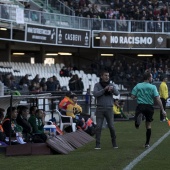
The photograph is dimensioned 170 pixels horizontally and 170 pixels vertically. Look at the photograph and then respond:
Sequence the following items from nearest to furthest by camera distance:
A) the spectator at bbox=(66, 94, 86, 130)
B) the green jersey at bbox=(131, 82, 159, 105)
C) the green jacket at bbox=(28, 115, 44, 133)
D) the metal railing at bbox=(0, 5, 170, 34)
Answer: the green jersey at bbox=(131, 82, 159, 105)
the green jacket at bbox=(28, 115, 44, 133)
the spectator at bbox=(66, 94, 86, 130)
the metal railing at bbox=(0, 5, 170, 34)

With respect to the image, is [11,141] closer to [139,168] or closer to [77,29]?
[139,168]

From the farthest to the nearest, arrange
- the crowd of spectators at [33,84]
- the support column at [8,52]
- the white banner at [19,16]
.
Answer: the support column at [8,52] → the white banner at [19,16] → the crowd of spectators at [33,84]

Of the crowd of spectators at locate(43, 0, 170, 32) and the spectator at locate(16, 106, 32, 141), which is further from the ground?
the crowd of spectators at locate(43, 0, 170, 32)

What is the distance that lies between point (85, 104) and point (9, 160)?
40.8 feet

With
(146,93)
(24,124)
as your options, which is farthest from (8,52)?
(146,93)

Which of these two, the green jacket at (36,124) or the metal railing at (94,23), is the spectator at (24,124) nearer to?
the green jacket at (36,124)

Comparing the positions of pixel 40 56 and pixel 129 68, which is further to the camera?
pixel 40 56

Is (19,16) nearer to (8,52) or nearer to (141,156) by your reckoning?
(8,52)

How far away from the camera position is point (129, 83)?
38094mm

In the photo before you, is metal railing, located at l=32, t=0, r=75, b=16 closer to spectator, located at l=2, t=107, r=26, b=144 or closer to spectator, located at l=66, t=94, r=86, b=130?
spectator, located at l=66, t=94, r=86, b=130

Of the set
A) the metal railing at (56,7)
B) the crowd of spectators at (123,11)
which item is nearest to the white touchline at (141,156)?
the metal railing at (56,7)

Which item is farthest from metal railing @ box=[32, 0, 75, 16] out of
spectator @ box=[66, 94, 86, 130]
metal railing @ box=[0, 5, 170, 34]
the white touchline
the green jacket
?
the green jacket

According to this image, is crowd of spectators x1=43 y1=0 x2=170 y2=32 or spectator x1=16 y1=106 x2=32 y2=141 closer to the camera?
spectator x1=16 y1=106 x2=32 y2=141

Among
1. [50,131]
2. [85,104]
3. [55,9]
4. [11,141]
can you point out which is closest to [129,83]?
[55,9]
